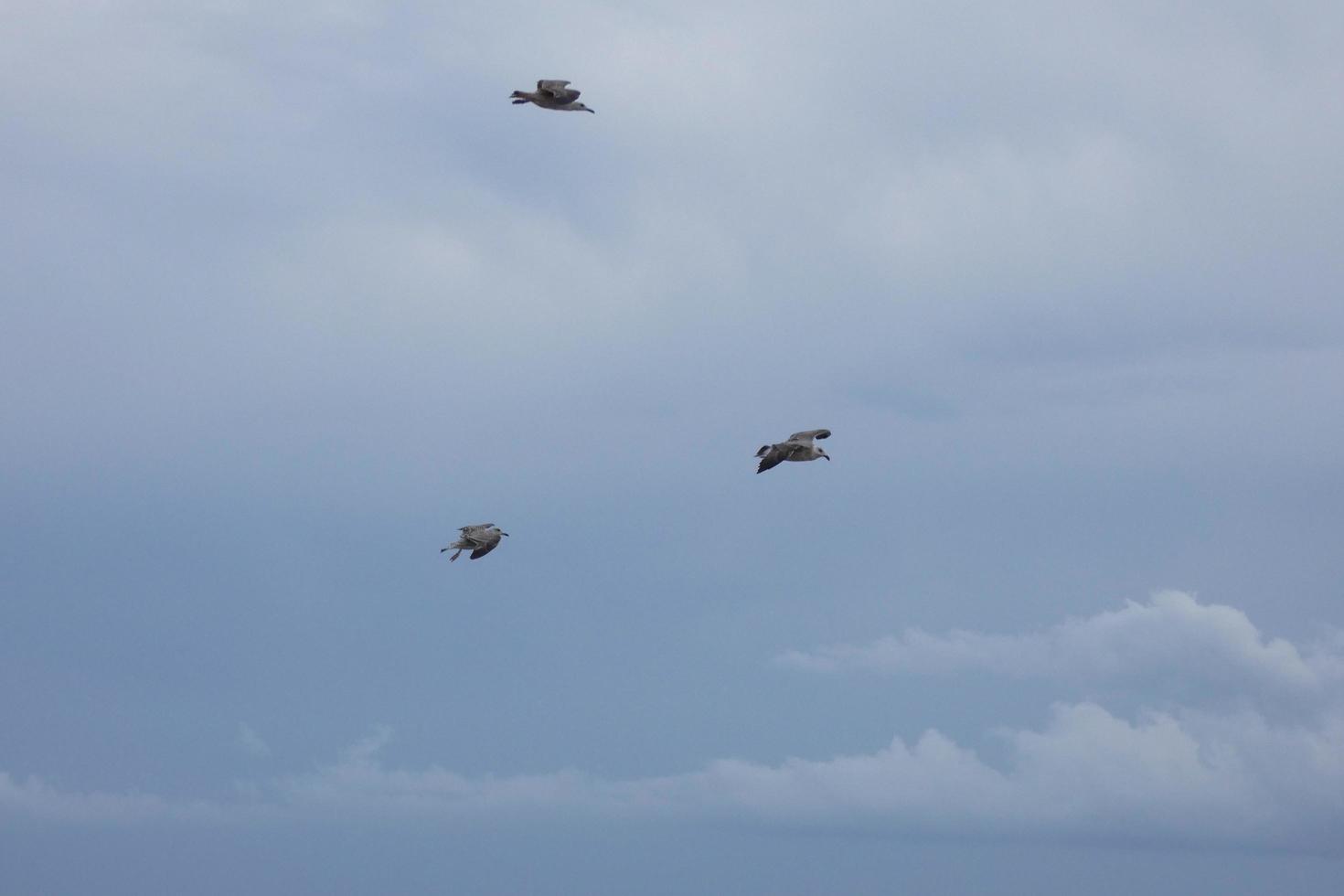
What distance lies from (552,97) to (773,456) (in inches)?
975

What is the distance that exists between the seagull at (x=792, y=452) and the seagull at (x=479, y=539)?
20026 millimetres

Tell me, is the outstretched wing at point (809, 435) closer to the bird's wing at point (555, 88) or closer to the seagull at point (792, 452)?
the seagull at point (792, 452)

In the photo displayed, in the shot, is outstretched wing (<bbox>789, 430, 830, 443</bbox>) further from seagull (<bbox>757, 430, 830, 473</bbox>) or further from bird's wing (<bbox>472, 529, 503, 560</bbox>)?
bird's wing (<bbox>472, 529, 503, 560</bbox>)

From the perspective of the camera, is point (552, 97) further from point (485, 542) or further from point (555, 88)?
point (485, 542)

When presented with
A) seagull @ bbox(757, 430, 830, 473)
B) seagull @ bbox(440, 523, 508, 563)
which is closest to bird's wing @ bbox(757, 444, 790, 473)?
seagull @ bbox(757, 430, 830, 473)

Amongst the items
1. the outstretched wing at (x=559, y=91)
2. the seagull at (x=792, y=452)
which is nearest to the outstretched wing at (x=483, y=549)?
the seagull at (x=792, y=452)

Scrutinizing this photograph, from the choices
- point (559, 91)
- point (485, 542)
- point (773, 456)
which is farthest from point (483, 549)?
point (559, 91)

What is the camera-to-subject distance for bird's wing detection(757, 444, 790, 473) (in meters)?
98.5

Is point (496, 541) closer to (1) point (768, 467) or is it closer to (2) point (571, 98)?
(1) point (768, 467)

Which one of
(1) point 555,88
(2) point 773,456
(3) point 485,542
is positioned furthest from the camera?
(3) point 485,542

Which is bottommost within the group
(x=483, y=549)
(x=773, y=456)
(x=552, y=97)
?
(x=483, y=549)

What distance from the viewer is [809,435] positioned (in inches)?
3959

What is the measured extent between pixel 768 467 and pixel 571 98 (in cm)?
2441

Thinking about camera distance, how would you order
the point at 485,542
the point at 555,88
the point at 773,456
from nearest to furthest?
the point at 555,88 < the point at 773,456 < the point at 485,542
